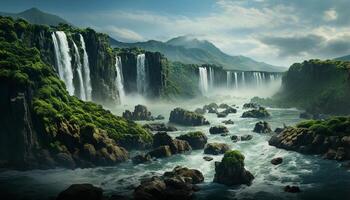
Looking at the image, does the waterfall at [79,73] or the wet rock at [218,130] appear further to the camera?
the waterfall at [79,73]

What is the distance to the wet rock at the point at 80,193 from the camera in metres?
61.0

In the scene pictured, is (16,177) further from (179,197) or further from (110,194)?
(179,197)

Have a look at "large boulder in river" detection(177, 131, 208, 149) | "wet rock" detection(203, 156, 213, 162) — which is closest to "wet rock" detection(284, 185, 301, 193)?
"wet rock" detection(203, 156, 213, 162)

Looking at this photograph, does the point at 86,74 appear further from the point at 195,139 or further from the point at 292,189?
the point at 292,189

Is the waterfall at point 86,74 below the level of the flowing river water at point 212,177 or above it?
above

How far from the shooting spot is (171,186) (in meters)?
70.1

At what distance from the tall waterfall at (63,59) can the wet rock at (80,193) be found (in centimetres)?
9364

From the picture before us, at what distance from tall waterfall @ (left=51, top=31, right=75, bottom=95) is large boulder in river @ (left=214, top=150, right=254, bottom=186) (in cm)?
8883

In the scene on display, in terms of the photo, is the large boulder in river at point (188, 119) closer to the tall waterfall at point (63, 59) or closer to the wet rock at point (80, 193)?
the tall waterfall at point (63, 59)

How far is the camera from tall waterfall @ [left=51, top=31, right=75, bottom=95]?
153 m

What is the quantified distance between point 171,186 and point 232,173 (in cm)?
1271

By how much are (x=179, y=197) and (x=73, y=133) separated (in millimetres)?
35975

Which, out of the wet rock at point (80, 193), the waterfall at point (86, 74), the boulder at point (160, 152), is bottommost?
the boulder at point (160, 152)

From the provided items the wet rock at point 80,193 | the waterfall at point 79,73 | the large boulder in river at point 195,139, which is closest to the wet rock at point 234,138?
the large boulder in river at point 195,139
